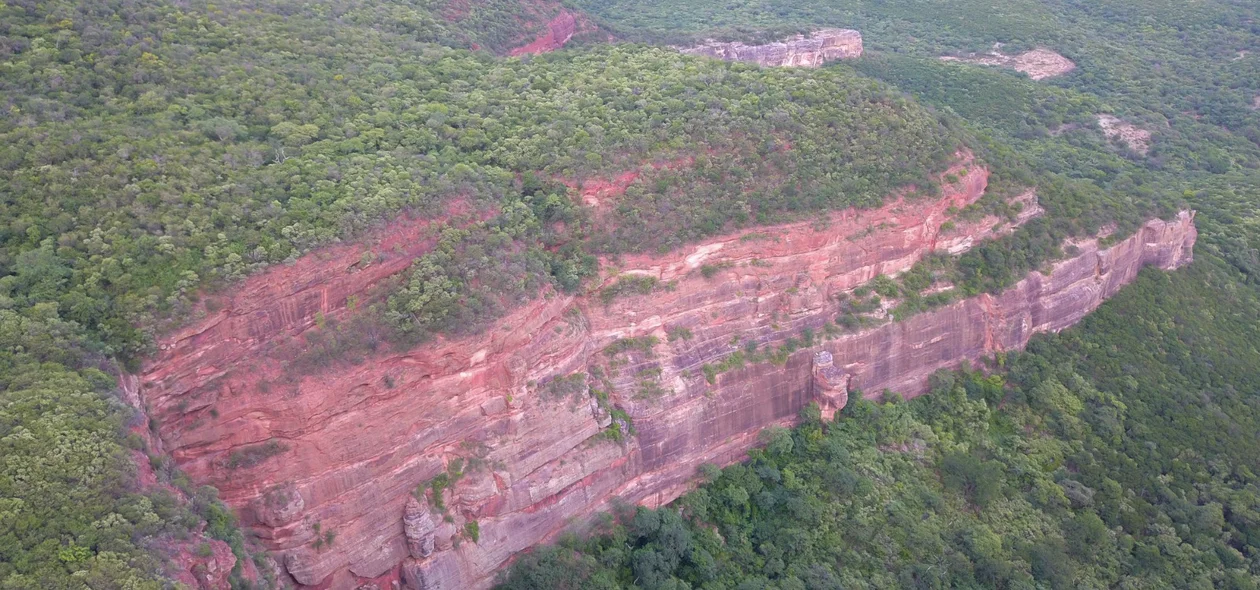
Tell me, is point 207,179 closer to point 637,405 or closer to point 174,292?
point 174,292

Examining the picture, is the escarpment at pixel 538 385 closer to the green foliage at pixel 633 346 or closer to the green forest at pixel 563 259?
the green foliage at pixel 633 346

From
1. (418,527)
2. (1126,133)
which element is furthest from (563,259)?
(1126,133)

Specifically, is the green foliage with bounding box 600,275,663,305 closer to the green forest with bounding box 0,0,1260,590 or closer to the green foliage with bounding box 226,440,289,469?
the green forest with bounding box 0,0,1260,590

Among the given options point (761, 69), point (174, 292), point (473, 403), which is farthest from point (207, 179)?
point (761, 69)

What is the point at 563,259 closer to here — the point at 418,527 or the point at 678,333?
the point at 678,333

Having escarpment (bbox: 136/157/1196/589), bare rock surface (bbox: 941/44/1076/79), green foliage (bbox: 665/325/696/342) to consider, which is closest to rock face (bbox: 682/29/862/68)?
bare rock surface (bbox: 941/44/1076/79)

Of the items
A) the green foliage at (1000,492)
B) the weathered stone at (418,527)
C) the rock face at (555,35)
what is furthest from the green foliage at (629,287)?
the rock face at (555,35)
